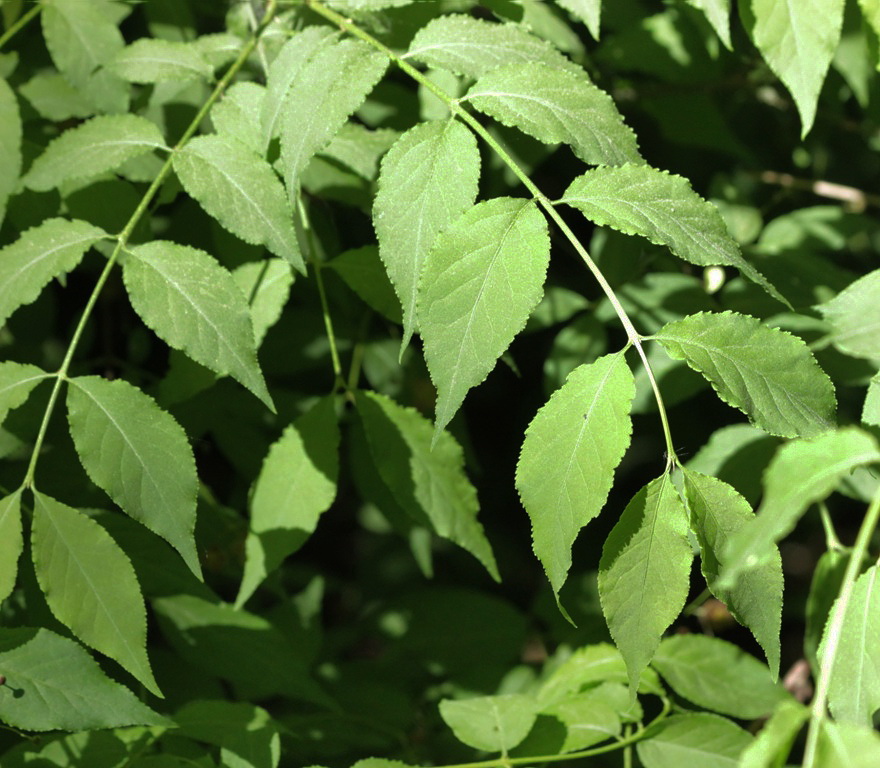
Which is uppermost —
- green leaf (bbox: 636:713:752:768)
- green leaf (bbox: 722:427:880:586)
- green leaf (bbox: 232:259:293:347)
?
green leaf (bbox: 722:427:880:586)

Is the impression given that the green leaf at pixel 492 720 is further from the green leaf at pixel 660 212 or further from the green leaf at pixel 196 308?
the green leaf at pixel 660 212

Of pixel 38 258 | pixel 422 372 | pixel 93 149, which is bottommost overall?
pixel 422 372

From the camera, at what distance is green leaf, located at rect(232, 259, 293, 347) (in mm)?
1548

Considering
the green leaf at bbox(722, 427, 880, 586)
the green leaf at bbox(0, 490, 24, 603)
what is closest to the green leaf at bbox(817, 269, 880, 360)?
the green leaf at bbox(722, 427, 880, 586)

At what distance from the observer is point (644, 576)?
102 cm

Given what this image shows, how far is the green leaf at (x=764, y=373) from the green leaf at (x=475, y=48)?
1.71ft

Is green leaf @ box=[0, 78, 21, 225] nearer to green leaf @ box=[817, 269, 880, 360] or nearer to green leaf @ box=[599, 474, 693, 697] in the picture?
green leaf @ box=[599, 474, 693, 697]

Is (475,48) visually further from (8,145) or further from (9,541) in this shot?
(9,541)

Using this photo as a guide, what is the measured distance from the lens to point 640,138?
233cm

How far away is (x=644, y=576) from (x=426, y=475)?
1.72 ft

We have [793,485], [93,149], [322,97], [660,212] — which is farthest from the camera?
[93,149]

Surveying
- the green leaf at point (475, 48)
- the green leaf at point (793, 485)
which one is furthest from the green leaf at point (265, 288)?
the green leaf at point (793, 485)

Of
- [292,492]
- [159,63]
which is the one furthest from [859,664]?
[159,63]

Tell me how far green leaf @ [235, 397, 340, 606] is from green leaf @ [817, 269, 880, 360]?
2.63 feet
